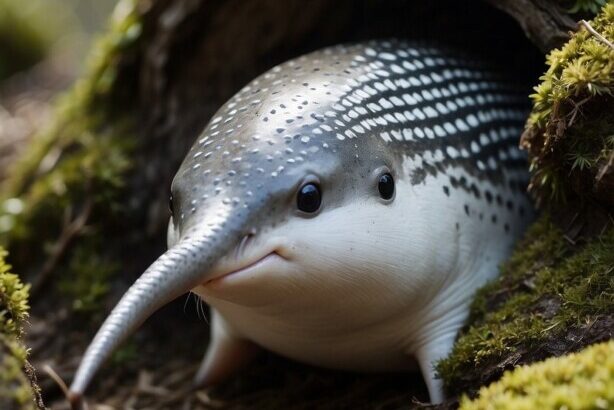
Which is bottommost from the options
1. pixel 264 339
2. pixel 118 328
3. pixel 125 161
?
pixel 264 339

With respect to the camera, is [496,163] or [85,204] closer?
[496,163]

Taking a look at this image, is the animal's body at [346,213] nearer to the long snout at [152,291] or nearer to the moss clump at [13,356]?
the long snout at [152,291]

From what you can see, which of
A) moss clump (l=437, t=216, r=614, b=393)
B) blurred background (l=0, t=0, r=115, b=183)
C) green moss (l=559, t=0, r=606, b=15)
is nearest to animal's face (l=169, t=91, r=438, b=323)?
moss clump (l=437, t=216, r=614, b=393)

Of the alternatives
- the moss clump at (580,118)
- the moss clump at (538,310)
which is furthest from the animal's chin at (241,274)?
the moss clump at (580,118)

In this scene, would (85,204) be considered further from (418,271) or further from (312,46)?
(418,271)

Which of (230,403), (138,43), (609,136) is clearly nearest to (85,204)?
(138,43)

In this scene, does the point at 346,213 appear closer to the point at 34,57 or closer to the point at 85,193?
the point at 85,193
